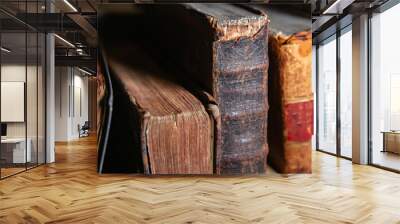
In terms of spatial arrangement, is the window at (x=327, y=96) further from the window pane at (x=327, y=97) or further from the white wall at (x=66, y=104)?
the white wall at (x=66, y=104)

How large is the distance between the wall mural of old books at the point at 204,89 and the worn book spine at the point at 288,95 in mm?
17

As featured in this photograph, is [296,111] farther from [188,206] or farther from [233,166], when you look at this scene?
[188,206]

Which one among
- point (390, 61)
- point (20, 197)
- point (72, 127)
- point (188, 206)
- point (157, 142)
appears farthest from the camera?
point (72, 127)

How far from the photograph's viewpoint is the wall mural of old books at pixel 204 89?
619 cm

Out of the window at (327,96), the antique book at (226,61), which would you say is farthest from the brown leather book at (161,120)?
the window at (327,96)

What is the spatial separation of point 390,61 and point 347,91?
5.62 ft

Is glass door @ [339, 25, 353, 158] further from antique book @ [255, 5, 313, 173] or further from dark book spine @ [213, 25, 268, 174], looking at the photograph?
dark book spine @ [213, 25, 268, 174]

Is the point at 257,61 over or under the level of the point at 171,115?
over

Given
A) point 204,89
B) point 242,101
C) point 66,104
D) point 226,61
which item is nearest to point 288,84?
point 242,101

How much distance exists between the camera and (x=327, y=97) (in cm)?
1027

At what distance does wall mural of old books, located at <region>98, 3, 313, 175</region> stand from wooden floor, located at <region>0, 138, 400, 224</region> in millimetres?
346

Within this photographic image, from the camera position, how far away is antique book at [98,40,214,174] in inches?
243

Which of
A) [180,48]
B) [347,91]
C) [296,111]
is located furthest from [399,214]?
[347,91]

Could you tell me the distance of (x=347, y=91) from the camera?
8.77m
